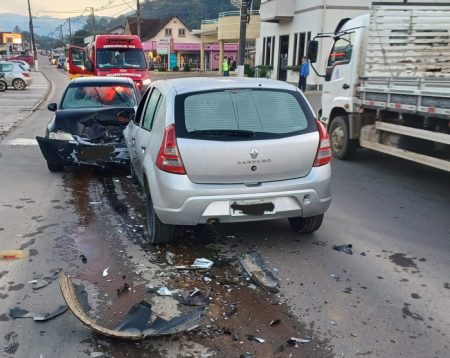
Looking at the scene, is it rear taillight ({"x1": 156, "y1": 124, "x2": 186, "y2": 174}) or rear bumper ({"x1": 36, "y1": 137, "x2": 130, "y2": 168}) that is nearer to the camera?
rear taillight ({"x1": 156, "y1": 124, "x2": 186, "y2": 174})

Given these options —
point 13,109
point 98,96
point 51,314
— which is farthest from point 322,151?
point 13,109

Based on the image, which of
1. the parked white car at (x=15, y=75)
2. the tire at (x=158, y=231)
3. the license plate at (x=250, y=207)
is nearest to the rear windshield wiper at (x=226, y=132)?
the license plate at (x=250, y=207)

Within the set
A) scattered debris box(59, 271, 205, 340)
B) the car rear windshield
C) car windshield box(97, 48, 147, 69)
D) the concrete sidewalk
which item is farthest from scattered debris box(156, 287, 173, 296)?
car windshield box(97, 48, 147, 69)

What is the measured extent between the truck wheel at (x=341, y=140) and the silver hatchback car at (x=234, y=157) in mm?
4722

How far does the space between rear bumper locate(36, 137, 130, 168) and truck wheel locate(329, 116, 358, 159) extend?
4.24 metres

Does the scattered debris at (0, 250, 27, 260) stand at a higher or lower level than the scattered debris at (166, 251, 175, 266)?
lower

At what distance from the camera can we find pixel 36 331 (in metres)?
3.47

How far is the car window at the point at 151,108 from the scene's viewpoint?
18.0ft

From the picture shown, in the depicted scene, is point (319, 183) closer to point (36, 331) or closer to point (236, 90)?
point (236, 90)

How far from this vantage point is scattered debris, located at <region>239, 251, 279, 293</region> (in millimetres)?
4165

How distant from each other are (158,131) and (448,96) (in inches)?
155

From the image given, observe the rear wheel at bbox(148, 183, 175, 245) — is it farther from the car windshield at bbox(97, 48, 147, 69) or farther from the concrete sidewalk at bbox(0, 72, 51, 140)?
the car windshield at bbox(97, 48, 147, 69)

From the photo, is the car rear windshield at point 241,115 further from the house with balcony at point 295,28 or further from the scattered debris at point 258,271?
the house with balcony at point 295,28

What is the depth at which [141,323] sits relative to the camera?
3.48 meters
